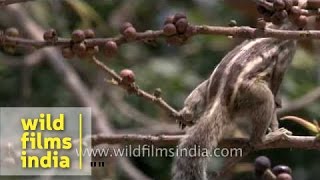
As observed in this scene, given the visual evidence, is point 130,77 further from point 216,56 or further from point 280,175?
point 216,56

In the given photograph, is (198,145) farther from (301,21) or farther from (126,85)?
(301,21)

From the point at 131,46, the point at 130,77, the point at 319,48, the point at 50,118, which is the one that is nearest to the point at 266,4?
the point at 130,77

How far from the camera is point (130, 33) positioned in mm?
2346

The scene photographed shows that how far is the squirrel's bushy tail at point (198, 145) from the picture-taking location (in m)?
2.92

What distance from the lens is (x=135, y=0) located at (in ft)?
18.3

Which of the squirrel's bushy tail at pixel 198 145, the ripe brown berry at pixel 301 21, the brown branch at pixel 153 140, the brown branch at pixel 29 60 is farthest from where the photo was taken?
the brown branch at pixel 29 60

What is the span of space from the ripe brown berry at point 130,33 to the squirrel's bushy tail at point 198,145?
67 centimetres

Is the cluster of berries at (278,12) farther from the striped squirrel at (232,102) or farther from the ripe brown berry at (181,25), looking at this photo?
the striped squirrel at (232,102)

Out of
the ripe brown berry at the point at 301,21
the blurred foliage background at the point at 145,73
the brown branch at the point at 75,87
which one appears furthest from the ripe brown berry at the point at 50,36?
the blurred foliage background at the point at 145,73

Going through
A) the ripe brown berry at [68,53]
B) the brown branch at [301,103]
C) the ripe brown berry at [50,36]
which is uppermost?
the ripe brown berry at [50,36]

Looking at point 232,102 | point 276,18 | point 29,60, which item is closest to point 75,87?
point 29,60

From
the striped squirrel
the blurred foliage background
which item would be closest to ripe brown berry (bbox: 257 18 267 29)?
the striped squirrel

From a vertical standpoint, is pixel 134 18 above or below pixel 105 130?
above

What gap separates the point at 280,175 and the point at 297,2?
0.50 meters
